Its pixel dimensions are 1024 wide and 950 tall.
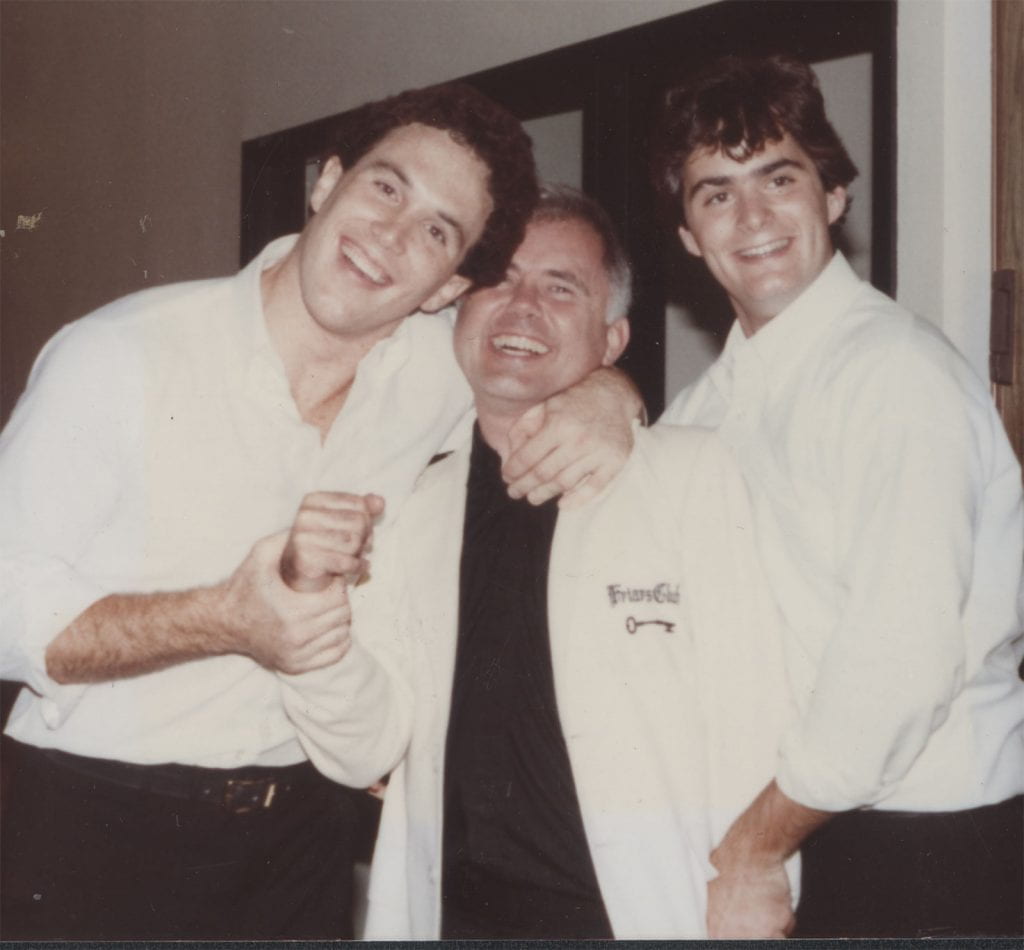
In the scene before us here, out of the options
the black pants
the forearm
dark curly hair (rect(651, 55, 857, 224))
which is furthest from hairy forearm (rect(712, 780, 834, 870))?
dark curly hair (rect(651, 55, 857, 224))

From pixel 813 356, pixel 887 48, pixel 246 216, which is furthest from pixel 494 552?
pixel 887 48

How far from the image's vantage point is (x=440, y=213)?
1457 millimetres

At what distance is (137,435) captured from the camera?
140 centimetres

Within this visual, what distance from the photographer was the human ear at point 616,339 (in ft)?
5.21

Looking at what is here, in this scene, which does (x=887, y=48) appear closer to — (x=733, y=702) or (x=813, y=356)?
(x=813, y=356)

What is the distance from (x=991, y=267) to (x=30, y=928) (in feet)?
5.61

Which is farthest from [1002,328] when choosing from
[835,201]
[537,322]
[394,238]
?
[394,238]

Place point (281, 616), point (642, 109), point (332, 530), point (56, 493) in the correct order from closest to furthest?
point (332, 530), point (281, 616), point (56, 493), point (642, 109)

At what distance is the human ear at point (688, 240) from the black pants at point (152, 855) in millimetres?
956

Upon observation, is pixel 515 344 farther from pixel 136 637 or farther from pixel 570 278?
pixel 136 637

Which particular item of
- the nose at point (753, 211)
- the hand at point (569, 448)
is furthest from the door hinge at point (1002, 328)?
the hand at point (569, 448)

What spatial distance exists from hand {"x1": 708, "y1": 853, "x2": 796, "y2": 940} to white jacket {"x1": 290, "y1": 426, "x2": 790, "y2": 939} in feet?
0.08

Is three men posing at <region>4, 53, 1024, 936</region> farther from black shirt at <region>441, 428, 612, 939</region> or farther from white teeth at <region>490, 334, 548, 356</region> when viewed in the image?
white teeth at <region>490, 334, 548, 356</region>

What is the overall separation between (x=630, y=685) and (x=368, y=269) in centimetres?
70
